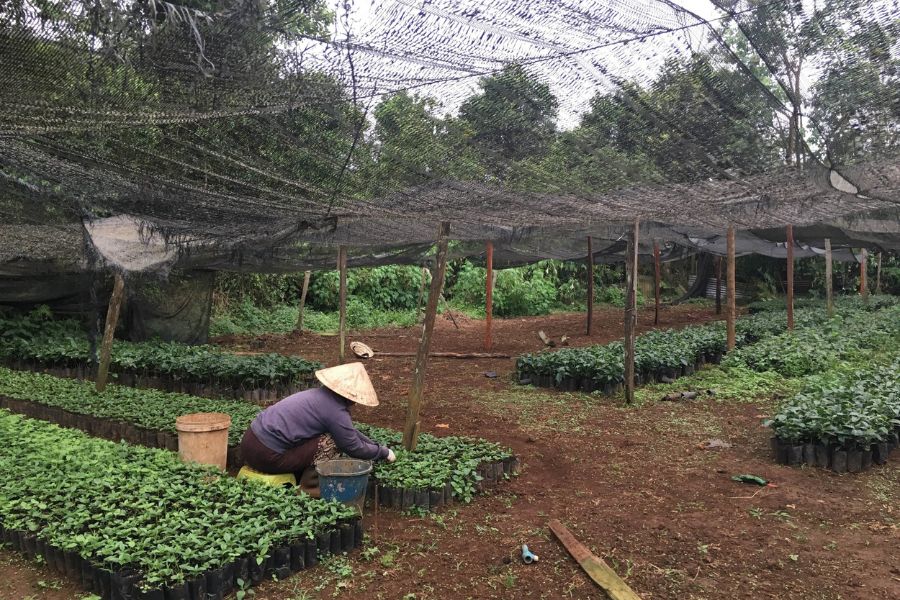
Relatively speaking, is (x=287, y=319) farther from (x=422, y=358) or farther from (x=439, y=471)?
(x=439, y=471)

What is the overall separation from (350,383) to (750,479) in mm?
3275

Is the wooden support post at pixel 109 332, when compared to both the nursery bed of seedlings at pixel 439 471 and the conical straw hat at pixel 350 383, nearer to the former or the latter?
the nursery bed of seedlings at pixel 439 471

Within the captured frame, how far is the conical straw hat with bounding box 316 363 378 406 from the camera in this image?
14.2 feet

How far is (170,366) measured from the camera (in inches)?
362

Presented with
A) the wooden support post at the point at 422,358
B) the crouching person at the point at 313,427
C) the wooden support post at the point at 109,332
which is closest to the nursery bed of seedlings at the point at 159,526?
the crouching person at the point at 313,427

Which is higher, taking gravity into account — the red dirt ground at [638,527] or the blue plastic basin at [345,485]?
the blue plastic basin at [345,485]

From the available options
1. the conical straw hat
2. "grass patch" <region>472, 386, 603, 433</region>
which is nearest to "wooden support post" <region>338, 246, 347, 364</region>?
"grass patch" <region>472, 386, 603, 433</region>

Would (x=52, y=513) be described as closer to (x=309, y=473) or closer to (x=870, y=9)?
(x=309, y=473)

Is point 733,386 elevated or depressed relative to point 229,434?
elevated

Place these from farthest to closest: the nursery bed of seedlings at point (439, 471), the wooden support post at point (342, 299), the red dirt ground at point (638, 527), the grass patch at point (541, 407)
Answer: the wooden support post at point (342, 299) → the grass patch at point (541, 407) → the nursery bed of seedlings at point (439, 471) → the red dirt ground at point (638, 527)

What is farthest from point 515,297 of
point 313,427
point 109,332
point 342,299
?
point 313,427

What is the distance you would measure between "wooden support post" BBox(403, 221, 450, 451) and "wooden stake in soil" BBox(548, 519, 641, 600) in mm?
1559

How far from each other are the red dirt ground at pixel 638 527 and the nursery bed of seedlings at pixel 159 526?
151mm

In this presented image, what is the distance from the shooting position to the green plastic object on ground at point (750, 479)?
16.3 ft
